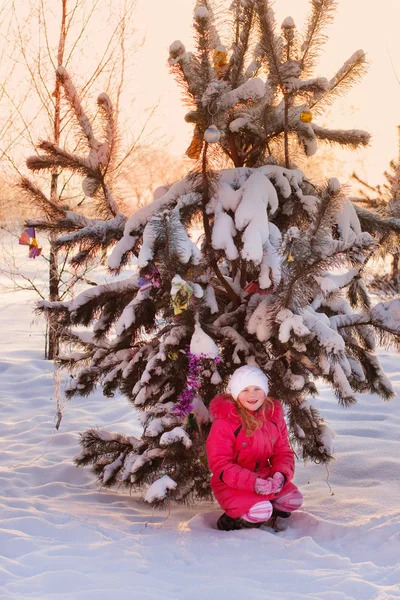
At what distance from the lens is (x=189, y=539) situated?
334 cm

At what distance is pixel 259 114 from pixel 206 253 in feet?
2.80

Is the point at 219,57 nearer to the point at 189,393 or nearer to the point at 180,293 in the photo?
the point at 180,293

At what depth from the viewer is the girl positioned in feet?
11.5

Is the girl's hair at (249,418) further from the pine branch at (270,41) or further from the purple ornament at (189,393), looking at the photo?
the pine branch at (270,41)

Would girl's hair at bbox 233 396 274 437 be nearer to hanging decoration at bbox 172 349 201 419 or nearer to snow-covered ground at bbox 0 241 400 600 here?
hanging decoration at bbox 172 349 201 419

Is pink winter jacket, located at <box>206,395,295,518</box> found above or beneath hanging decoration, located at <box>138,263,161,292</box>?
beneath

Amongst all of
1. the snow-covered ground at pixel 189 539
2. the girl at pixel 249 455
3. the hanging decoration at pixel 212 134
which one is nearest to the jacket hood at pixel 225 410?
the girl at pixel 249 455

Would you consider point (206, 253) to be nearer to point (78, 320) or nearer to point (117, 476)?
point (78, 320)

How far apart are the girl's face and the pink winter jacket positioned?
0.30 ft

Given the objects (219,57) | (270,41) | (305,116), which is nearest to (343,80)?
(305,116)

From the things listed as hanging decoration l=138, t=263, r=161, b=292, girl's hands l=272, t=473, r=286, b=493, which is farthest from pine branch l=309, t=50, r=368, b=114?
girl's hands l=272, t=473, r=286, b=493

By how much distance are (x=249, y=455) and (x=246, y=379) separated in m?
0.49

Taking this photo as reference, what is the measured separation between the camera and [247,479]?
3.52 metres

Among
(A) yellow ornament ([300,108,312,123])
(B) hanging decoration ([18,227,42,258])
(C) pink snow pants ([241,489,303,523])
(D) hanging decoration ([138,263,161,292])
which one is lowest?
(C) pink snow pants ([241,489,303,523])
